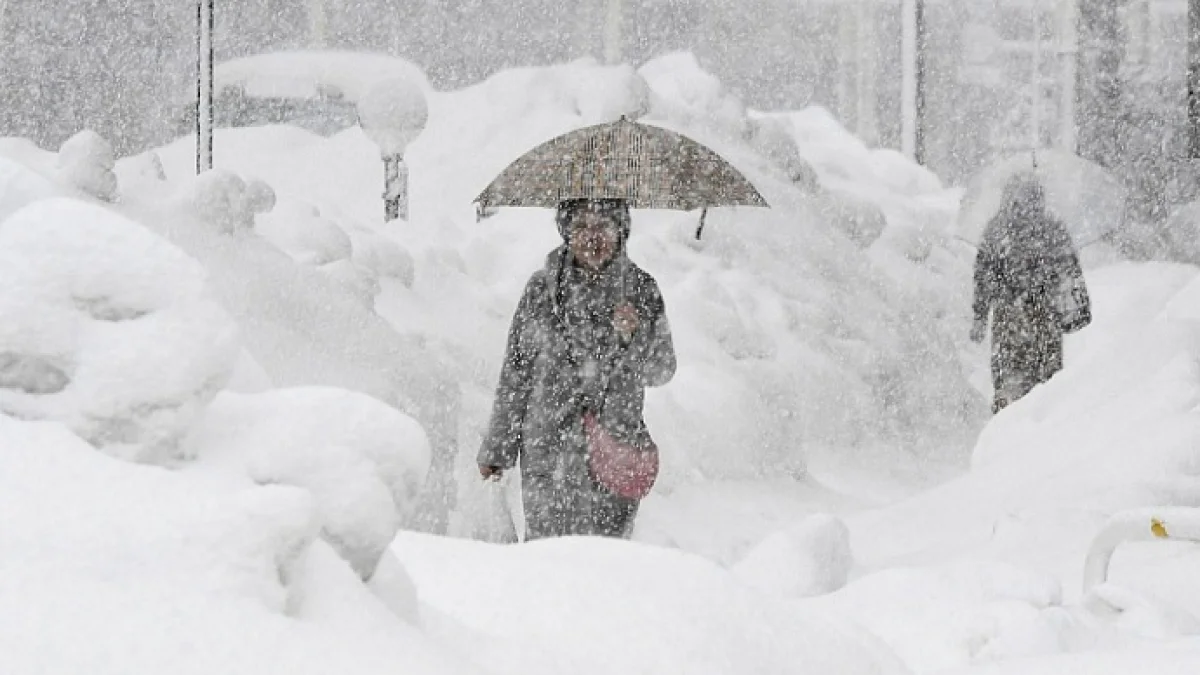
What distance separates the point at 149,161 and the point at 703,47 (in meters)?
16.3

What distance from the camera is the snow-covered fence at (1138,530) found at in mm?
4152

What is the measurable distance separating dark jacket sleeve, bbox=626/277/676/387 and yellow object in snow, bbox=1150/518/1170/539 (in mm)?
1509

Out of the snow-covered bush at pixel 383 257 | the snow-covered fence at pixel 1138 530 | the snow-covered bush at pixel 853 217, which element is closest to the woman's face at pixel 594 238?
the snow-covered fence at pixel 1138 530

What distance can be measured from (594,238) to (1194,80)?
11.1m

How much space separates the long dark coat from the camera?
517 cm

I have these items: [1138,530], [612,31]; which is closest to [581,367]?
[1138,530]

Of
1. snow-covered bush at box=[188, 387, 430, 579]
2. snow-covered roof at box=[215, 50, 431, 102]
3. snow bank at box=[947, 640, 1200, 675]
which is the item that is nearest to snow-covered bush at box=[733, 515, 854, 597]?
snow bank at box=[947, 640, 1200, 675]

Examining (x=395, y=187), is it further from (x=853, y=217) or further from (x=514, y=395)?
(x=514, y=395)

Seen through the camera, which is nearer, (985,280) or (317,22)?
(985,280)

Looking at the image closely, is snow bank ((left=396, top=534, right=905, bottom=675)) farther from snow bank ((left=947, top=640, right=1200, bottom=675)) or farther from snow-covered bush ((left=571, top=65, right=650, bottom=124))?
snow-covered bush ((left=571, top=65, right=650, bottom=124))

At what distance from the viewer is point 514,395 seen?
5.24 metres

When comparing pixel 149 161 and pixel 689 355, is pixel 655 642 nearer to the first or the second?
pixel 149 161

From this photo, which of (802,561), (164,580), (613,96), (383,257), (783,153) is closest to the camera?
(164,580)

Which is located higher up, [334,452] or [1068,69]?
[1068,69]
